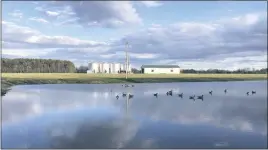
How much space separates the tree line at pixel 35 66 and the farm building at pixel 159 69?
145ft

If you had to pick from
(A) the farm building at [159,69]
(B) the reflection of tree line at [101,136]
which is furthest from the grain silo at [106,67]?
(B) the reflection of tree line at [101,136]

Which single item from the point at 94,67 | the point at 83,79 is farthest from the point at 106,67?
the point at 83,79

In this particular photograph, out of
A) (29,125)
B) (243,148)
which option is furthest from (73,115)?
(243,148)

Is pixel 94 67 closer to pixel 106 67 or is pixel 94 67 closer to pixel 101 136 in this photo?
pixel 106 67

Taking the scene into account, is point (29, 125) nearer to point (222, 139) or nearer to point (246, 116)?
point (222, 139)

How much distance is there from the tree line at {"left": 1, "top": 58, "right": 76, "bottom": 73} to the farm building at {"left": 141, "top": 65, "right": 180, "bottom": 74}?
145 ft

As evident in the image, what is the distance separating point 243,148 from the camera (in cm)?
1331

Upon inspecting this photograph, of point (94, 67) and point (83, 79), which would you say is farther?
point (94, 67)

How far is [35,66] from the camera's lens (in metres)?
174

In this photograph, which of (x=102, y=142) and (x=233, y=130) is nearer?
(x=102, y=142)

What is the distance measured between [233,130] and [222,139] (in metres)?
2.53

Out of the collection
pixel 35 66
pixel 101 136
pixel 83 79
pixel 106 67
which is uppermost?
pixel 35 66

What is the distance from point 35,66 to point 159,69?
64.6 m

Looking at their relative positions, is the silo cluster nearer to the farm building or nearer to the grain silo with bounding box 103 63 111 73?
the grain silo with bounding box 103 63 111 73
